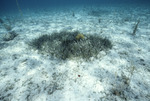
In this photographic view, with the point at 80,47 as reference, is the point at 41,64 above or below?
below

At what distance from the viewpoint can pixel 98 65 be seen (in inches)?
168

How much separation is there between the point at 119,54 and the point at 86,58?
6.54 feet

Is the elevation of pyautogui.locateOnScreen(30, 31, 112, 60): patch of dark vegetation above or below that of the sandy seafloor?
above

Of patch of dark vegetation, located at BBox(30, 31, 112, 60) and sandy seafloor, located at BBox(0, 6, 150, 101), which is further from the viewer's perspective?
patch of dark vegetation, located at BBox(30, 31, 112, 60)

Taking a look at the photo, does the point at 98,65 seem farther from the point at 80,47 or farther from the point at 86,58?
the point at 80,47

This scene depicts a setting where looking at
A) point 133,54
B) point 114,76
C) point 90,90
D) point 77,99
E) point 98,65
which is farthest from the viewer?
point 133,54

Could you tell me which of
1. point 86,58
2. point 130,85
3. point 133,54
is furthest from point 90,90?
point 133,54

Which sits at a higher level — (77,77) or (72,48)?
(72,48)

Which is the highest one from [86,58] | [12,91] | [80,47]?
[80,47]

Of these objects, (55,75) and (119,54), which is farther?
(119,54)

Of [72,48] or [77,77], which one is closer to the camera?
[77,77]

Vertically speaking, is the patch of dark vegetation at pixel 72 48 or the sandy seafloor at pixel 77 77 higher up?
the patch of dark vegetation at pixel 72 48

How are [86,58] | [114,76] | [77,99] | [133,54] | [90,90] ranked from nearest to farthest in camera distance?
1. [77,99]
2. [90,90]
3. [114,76]
4. [86,58]
5. [133,54]

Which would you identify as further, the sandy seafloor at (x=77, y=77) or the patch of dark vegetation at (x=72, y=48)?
the patch of dark vegetation at (x=72, y=48)
